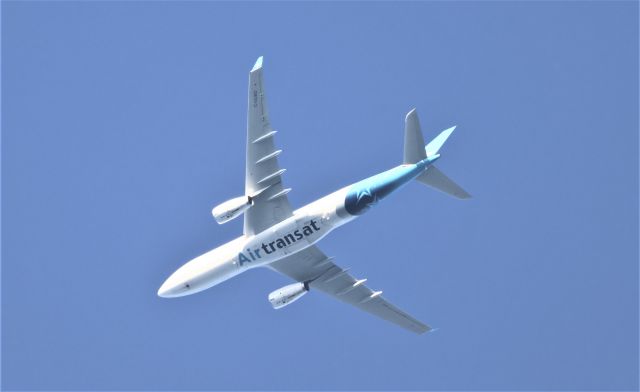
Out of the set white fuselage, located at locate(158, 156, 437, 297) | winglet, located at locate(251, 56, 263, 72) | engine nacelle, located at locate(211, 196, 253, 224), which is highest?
winglet, located at locate(251, 56, 263, 72)

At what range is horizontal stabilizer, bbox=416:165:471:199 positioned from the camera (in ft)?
218

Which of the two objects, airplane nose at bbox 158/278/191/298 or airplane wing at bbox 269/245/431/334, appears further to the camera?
airplane wing at bbox 269/245/431/334

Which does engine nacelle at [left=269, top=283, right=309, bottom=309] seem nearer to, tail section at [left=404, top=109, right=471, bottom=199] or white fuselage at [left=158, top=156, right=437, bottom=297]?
white fuselage at [left=158, top=156, right=437, bottom=297]

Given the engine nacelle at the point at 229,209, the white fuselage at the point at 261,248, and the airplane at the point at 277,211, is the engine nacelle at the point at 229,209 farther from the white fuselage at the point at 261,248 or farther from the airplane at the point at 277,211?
the white fuselage at the point at 261,248

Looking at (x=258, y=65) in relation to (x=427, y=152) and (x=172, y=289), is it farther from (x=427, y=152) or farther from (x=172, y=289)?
(x=172, y=289)

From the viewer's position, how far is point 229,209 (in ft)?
216

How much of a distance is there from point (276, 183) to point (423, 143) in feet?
28.6

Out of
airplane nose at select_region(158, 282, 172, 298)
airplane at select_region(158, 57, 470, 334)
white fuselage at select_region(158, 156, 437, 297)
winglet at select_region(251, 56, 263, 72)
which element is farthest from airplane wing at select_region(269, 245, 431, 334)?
winglet at select_region(251, 56, 263, 72)

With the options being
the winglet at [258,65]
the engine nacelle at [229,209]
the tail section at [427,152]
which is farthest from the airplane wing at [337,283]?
the winglet at [258,65]

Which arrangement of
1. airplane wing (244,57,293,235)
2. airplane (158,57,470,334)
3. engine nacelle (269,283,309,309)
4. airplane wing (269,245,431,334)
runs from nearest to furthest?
airplane wing (244,57,293,235), airplane (158,57,470,334), engine nacelle (269,283,309,309), airplane wing (269,245,431,334)

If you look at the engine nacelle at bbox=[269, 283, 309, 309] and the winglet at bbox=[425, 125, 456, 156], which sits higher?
the winglet at bbox=[425, 125, 456, 156]

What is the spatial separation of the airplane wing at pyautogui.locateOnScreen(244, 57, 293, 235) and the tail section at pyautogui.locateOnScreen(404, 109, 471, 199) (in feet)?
24.0

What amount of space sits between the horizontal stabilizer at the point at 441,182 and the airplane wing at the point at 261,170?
7.94 meters

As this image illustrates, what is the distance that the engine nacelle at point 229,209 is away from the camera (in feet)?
216
